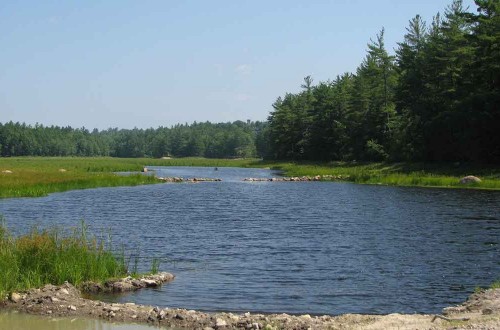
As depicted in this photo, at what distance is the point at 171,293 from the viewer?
56.0 feet

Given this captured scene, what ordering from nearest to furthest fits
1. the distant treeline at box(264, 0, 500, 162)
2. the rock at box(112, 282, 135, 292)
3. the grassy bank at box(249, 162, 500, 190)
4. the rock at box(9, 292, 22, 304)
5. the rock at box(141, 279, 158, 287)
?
the rock at box(9, 292, 22, 304) < the rock at box(112, 282, 135, 292) < the rock at box(141, 279, 158, 287) < the grassy bank at box(249, 162, 500, 190) < the distant treeline at box(264, 0, 500, 162)

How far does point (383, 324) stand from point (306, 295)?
428cm

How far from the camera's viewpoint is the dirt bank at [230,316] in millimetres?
12984

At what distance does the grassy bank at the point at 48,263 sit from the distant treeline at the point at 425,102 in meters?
52.2

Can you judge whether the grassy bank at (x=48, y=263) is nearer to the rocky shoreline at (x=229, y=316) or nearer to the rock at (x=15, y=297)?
the rock at (x=15, y=297)

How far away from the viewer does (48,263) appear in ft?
54.6

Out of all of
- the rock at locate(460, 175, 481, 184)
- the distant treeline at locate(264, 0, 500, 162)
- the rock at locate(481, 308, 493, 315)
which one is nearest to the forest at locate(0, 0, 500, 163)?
the distant treeline at locate(264, 0, 500, 162)

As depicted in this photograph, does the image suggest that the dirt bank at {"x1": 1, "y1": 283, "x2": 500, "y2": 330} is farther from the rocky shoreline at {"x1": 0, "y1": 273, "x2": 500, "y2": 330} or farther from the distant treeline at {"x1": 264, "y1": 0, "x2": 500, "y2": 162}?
the distant treeline at {"x1": 264, "y1": 0, "x2": 500, "y2": 162}

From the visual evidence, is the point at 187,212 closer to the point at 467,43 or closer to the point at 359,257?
the point at 359,257

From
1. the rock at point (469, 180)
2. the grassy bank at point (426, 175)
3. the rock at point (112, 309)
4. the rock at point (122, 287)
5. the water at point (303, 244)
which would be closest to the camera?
the rock at point (112, 309)

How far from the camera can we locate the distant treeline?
6184 cm

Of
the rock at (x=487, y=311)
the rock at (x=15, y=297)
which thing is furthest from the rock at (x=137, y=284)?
the rock at (x=487, y=311)

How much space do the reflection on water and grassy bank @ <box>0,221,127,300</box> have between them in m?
2.06

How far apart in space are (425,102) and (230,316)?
66.0m
